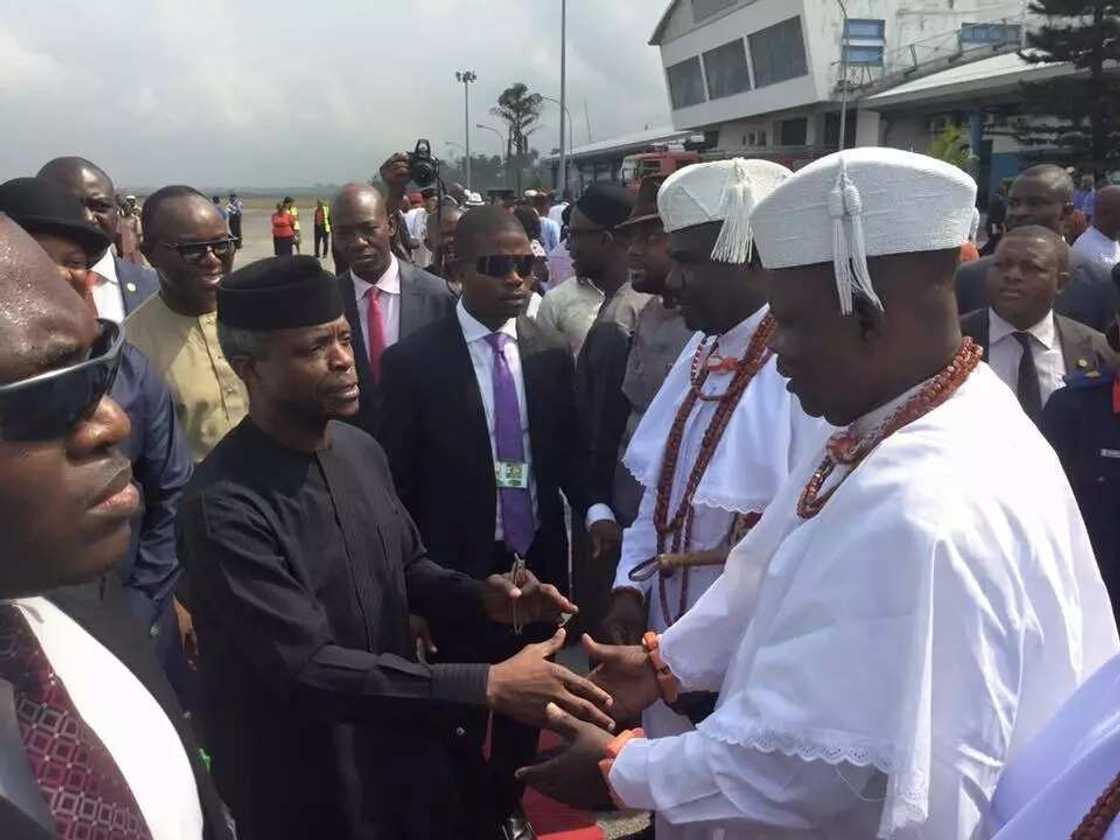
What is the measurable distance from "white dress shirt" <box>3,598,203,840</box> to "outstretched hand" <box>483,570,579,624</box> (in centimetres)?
132

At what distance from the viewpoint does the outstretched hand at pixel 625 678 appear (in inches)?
96.0

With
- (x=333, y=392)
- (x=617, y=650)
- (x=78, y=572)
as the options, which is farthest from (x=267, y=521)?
(x=78, y=572)

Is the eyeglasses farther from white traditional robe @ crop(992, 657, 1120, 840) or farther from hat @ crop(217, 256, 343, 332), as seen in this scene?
white traditional robe @ crop(992, 657, 1120, 840)

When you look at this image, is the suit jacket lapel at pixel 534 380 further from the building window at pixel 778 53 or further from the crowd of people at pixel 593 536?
the building window at pixel 778 53

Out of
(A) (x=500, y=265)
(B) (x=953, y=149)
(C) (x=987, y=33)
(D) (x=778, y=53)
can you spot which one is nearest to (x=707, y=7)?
(D) (x=778, y=53)

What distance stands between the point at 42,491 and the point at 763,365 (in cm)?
211

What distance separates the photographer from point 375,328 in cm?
508

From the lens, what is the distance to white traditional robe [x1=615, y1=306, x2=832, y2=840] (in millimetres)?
2812

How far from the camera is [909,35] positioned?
54875 mm

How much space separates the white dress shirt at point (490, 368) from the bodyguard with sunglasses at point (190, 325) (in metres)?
0.92

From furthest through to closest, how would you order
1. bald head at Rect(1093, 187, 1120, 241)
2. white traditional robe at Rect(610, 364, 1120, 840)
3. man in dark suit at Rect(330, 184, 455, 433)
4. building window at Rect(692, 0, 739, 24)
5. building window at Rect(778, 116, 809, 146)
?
building window at Rect(692, 0, 739, 24) < building window at Rect(778, 116, 809, 146) < bald head at Rect(1093, 187, 1120, 241) < man in dark suit at Rect(330, 184, 455, 433) < white traditional robe at Rect(610, 364, 1120, 840)

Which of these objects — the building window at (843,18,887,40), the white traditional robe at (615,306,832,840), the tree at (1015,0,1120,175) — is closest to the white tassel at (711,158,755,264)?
the white traditional robe at (615,306,832,840)

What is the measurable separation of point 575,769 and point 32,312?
1.46 m

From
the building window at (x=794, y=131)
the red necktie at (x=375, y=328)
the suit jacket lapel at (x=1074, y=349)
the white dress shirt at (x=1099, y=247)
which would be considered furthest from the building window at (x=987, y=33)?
the red necktie at (x=375, y=328)
